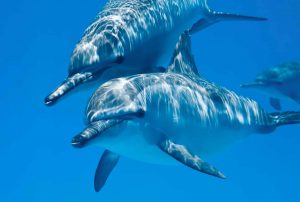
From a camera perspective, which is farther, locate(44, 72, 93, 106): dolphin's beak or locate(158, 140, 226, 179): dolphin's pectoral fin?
locate(44, 72, 93, 106): dolphin's beak

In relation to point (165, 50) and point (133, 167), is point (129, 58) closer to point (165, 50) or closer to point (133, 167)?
point (165, 50)

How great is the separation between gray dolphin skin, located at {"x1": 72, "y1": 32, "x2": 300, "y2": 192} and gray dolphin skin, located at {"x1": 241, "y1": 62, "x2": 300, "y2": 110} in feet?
19.4

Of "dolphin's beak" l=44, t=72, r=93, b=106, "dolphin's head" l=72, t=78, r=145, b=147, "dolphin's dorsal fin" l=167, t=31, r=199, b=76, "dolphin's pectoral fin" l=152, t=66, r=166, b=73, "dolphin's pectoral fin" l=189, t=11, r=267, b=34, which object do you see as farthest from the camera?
"dolphin's pectoral fin" l=189, t=11, r=267, b=34

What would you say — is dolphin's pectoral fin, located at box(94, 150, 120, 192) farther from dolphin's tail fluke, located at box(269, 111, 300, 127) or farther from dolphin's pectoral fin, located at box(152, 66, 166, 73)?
dolphin's tail fluke, located at box(269, 111, 300, 127)

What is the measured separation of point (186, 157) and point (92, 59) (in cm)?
222

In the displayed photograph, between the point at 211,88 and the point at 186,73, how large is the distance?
0.62 metres

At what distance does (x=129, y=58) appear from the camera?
7.73 metres

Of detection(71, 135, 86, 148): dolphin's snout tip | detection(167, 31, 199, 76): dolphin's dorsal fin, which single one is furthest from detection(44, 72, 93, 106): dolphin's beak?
detection(167, 31, 199, 76): dolphin's dorsal fin

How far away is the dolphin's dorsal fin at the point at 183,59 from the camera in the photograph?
865 cm

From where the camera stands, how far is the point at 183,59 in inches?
345

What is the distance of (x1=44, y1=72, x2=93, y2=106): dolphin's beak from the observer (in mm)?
6637

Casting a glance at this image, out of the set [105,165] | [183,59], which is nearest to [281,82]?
[183,59]

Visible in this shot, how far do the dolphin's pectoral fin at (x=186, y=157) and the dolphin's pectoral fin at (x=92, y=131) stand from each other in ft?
2.84

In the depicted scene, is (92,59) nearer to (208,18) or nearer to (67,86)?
(67,86)
